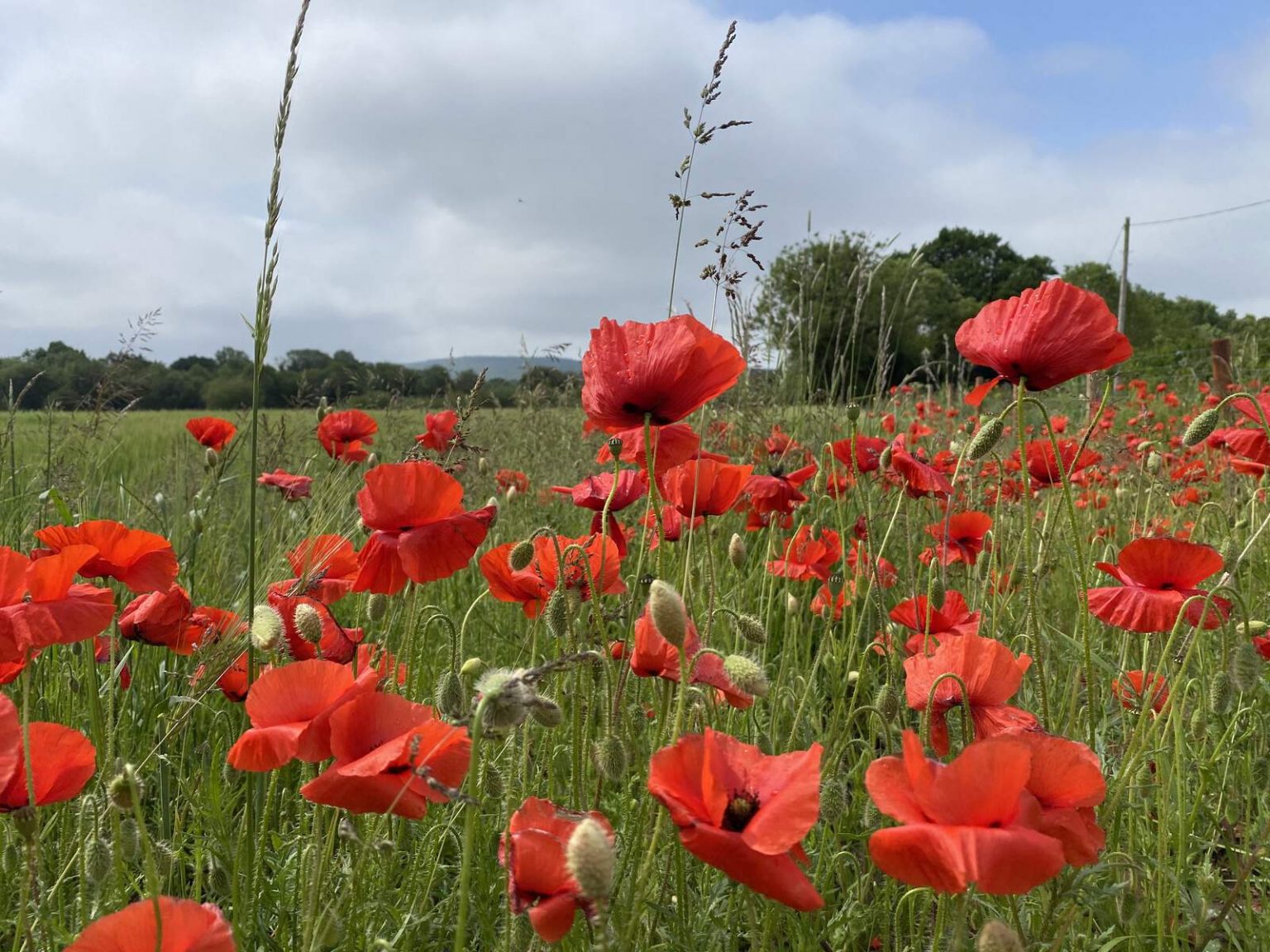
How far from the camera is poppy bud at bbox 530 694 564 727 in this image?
2.48ft

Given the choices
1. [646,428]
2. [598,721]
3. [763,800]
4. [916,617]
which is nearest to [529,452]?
[598,721]

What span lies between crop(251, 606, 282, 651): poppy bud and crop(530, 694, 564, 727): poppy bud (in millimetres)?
461

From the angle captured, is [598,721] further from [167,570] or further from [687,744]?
[687,744]

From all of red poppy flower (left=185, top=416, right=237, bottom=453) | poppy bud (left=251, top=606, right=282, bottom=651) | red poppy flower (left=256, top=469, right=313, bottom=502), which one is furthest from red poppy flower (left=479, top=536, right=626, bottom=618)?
red poppy flower (left=185, top=416, right=237, bottom=453)

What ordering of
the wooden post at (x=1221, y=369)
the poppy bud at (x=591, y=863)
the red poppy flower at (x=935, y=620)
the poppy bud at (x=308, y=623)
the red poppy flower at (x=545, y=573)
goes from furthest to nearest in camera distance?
the wooden post at (x=1221, y=369) < the red poppy flower at (x=935, y=620) < the red poppy flower at (x=545, y=573) < the poppy bud at (x=308, y=623) < the poppy bud at (x=591, y=863)

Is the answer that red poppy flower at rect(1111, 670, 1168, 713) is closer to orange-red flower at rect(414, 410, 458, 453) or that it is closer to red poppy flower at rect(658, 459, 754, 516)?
red poppy flower at rect(658, 459, 754, 516)

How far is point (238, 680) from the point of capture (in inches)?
57.3

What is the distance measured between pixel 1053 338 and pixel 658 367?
2.09 feet

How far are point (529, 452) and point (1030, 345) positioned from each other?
11.1 ft

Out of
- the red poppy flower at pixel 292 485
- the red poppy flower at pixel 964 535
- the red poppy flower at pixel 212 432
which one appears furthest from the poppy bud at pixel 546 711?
the red poppy flower at pixel 212 432

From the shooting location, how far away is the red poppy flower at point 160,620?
1453mm

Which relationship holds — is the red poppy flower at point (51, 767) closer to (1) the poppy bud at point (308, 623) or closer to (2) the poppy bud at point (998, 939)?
(1) the poppy bud at point (308, 623)

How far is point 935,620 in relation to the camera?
1.69 metres

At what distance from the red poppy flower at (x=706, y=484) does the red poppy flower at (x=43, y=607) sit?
0.89 meters
